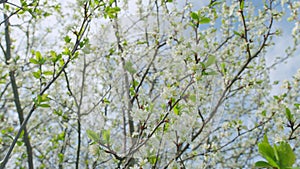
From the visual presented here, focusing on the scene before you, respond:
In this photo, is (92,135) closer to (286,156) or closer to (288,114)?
(286,156)

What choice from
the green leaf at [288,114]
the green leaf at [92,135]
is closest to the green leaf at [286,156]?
the green leaf at [92,135]

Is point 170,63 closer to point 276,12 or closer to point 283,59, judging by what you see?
point 276,12

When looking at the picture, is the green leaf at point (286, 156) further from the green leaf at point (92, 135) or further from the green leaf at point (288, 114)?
the green leaf at point (288, 114)

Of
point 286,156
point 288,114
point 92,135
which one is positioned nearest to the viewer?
point 286,156

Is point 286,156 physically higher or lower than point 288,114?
lower

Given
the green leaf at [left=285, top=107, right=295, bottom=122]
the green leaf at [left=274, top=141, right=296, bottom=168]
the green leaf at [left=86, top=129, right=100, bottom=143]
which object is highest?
the green leaf at [left=285, top=107, right=295, bottom=122]

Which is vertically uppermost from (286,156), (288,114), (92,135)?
(288,114)

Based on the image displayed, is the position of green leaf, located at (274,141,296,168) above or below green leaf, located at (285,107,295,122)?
below

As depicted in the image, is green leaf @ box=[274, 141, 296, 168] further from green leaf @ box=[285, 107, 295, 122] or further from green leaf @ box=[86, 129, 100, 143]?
green leaf @ box=[285, 107, 295, 122]

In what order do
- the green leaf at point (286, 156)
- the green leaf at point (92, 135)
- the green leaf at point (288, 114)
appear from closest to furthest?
the green leaf at point (286, 156) → the green leaf at point (92, 135) → the green leaf at point (288, 114)

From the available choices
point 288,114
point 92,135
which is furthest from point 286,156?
point 288,114

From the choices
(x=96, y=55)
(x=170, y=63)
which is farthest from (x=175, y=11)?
(x=96, y=55)

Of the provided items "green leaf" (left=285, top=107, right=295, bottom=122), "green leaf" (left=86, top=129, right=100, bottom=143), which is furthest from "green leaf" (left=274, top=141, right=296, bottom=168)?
"green leaf" (left=285, top=107, right=295, bottom=122)

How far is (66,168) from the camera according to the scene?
15.3ft
